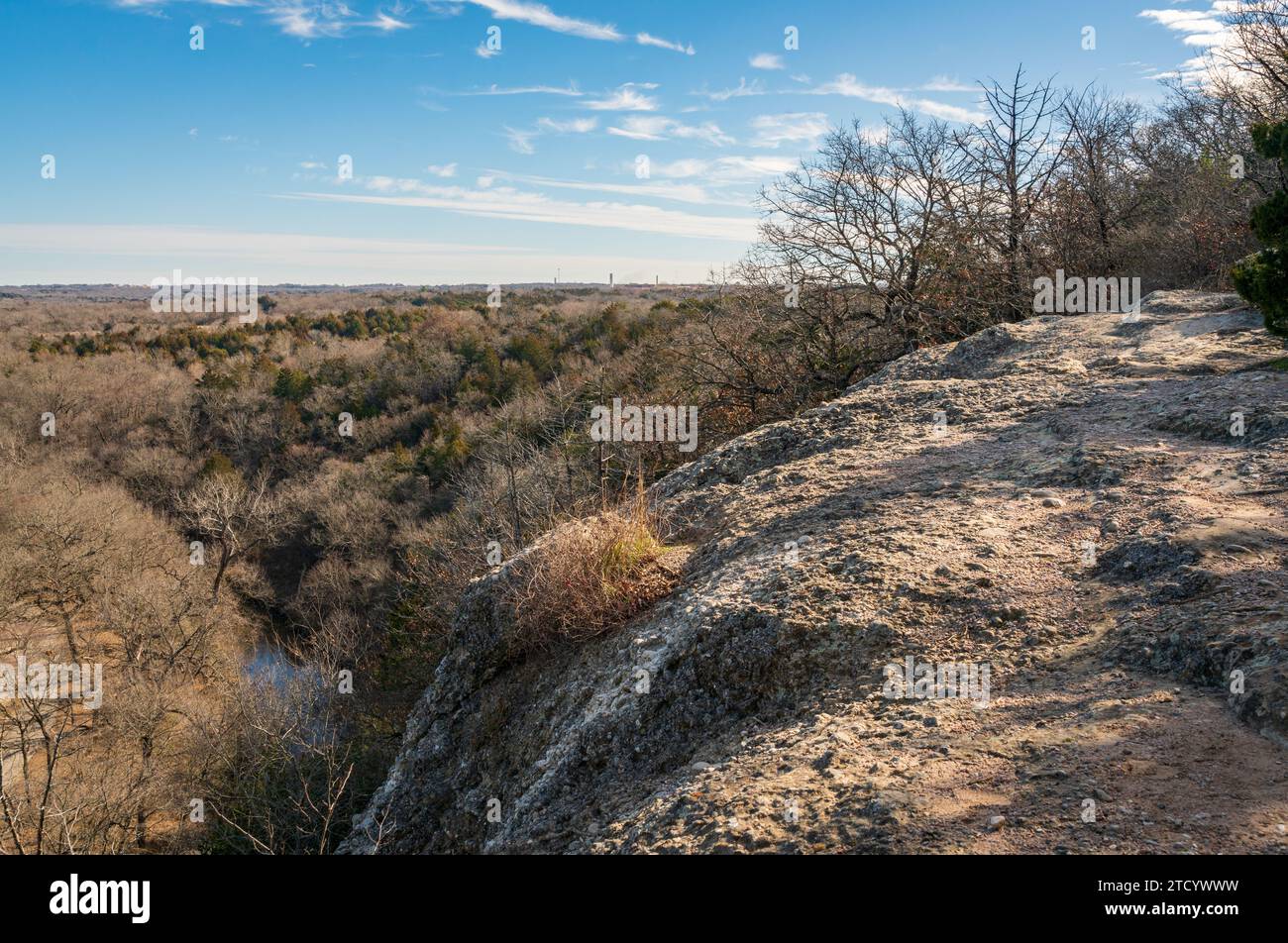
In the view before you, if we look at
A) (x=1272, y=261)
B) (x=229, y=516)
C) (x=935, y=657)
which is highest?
(x=1272, y=261)

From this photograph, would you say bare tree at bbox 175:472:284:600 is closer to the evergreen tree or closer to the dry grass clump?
the dry grass clump

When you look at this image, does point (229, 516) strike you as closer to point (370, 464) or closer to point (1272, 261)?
point (370, 464)

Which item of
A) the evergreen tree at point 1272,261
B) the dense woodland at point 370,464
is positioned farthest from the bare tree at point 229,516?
the evergreen tree at point 1272,261

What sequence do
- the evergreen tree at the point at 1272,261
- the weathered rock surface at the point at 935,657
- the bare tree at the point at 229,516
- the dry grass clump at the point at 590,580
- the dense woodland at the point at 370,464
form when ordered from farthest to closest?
1. the bare tree at the point at 229,516
2. the dense woodland at the point at 370,464
3. the evergreen tree at the point at 1272,261
4. the dry grass clump at the point at 590,580
5. the weathered rock surface at the point at 935,657

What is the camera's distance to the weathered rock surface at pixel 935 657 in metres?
2.34

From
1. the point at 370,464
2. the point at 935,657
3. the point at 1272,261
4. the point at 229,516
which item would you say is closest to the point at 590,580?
the point at 935,657

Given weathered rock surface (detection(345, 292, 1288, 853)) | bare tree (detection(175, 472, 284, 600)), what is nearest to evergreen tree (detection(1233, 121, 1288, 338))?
weathered rock surface (detection(345, 292, 1288, 853))

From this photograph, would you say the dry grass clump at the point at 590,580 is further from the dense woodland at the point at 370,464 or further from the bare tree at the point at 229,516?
the bare tree at the point at 229,516

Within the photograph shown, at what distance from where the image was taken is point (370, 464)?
33.9 metres

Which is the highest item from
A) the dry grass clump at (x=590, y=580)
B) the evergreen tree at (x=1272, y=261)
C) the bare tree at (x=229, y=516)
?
the evergreen tree at (x=1272, y=261)

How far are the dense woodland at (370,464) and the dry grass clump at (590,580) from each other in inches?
5.1

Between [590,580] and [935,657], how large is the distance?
6.35ft

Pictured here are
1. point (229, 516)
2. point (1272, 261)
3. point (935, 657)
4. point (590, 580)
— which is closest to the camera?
point (935, 657)
